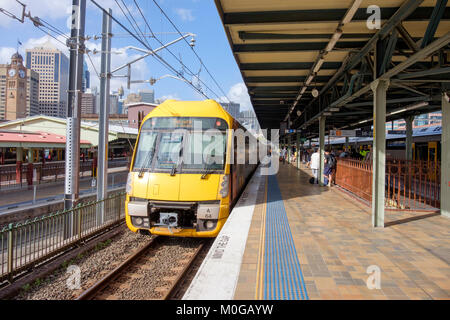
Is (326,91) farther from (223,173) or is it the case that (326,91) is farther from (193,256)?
(193,256)

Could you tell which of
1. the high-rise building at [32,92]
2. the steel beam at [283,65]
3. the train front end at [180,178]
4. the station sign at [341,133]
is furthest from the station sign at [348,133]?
the high-rise building at [32,92]

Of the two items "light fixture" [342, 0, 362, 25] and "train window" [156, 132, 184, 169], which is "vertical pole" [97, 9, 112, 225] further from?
"light fixture" [342, 0, 362, 25]

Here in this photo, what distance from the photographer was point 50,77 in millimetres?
119062

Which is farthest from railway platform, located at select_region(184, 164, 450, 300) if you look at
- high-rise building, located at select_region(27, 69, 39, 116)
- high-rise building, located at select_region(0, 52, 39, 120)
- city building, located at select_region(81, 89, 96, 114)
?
city building, located at select_region(81, 89, 96, 114)

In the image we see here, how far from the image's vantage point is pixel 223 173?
656cm

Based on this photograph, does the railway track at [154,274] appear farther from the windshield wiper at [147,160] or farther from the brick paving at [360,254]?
the windshield wiper at [147,160]

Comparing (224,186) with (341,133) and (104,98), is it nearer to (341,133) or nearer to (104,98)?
(104,98)

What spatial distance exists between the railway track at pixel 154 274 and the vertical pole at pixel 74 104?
8.69ft

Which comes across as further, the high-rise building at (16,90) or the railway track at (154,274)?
the high-rise building at (16,90)

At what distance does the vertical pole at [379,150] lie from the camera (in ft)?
20.1

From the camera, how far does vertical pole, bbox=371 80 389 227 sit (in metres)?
6.13

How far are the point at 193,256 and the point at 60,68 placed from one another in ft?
431
